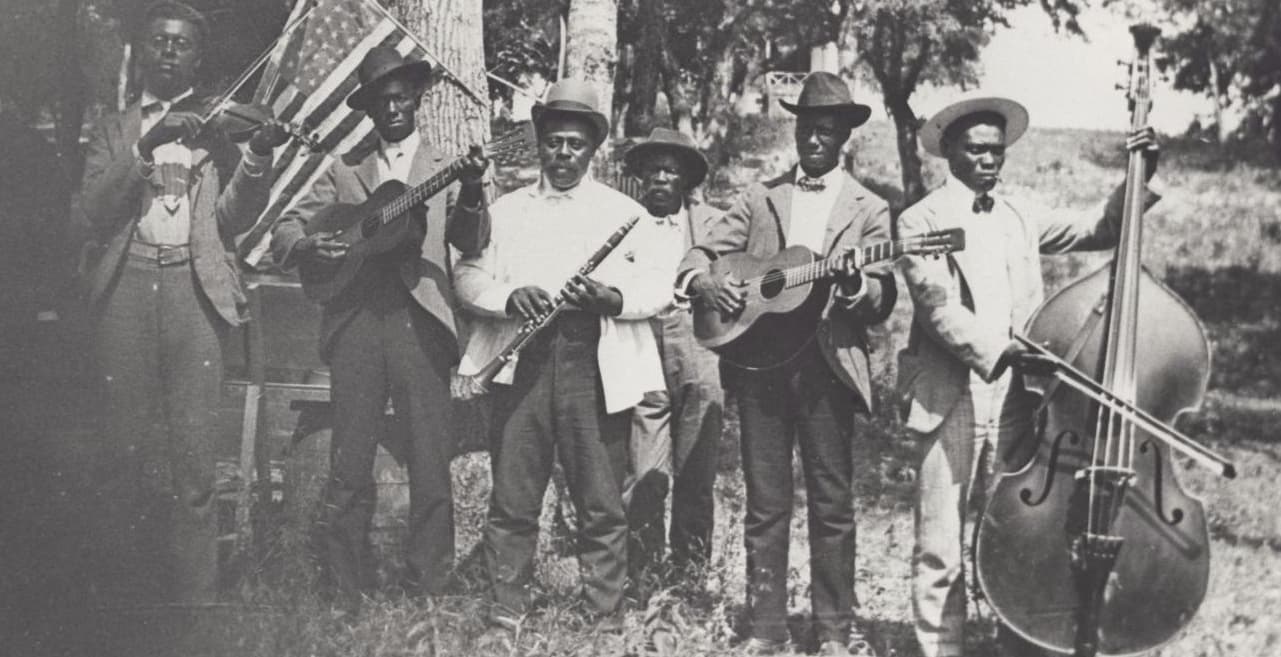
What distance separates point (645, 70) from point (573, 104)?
21.2 inches

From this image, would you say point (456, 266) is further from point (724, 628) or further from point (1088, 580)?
point (1088, 580)

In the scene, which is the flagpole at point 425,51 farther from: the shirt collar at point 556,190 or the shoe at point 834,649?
the shoe at point 834,649

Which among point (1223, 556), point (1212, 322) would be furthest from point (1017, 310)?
point (1223, 556)

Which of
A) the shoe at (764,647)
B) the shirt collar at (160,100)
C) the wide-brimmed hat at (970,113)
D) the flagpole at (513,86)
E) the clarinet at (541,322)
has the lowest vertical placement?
the shoe at (764,647)

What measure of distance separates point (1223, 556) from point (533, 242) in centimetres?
309

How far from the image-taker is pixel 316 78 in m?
6.32

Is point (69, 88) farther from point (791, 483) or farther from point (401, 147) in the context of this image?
point (791, 483)

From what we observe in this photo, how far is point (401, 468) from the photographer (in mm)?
6152

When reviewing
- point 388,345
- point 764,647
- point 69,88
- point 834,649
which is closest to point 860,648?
point 834,649

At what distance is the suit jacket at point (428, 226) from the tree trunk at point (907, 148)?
1.72 meters

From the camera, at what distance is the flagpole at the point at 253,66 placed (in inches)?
248

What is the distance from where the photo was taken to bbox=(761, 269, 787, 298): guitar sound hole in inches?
221

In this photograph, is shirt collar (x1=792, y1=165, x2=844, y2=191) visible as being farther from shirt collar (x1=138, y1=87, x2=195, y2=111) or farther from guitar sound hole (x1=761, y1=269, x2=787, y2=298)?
shirt collar (x1=138, y1=87, x2=195, y2=111)

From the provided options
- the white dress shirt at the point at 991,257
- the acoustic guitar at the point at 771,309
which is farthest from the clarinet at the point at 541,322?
the white dress shirt at the point at 991,257
